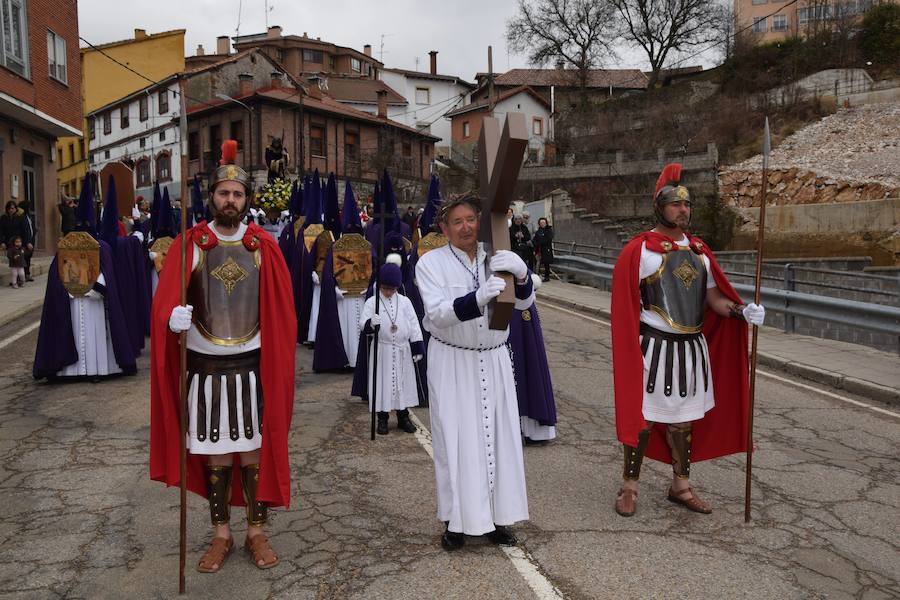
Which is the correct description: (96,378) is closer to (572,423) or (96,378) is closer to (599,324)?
(572,423)

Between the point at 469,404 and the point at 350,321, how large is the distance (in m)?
5.79

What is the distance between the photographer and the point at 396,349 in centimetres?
740

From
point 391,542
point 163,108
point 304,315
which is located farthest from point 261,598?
point 163,108

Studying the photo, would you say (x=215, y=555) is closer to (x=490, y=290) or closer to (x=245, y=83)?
(x=490, y=290)

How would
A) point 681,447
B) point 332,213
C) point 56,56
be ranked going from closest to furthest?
point 681,447
point 332,213
point 56,56

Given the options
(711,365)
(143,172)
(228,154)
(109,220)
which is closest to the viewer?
(228,154)

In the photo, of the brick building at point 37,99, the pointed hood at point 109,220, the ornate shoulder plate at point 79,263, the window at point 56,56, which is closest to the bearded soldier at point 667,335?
the ornate shoulder plate at point 79,263

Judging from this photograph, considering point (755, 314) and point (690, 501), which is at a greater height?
point (755, 314)

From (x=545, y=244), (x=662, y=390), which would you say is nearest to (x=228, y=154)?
(x=662, y=390)

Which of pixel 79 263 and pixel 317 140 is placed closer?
pixel 79 263

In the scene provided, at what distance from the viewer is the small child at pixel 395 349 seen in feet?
23.5

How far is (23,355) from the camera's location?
1060 centimetres

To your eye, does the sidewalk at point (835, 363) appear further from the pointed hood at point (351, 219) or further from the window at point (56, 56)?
the window at point (56, 56)

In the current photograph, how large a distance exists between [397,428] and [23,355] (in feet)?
20.8
